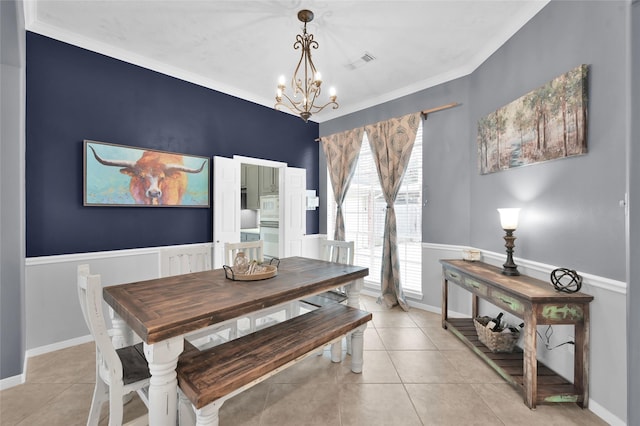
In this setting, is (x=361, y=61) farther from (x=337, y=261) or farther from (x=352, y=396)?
(x=352, y=396)

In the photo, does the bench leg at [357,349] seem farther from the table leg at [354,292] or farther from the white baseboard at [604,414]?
the white baseboard at [604,414]

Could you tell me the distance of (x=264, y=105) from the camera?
437 cm

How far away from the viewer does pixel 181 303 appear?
1571mm

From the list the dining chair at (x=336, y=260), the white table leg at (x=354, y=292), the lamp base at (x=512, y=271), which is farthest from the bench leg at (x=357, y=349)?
the lamp base at (x=512, y=271)

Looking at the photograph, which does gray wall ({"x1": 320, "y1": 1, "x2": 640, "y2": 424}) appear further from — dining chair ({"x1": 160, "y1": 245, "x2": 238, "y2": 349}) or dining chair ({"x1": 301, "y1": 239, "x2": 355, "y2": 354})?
dining chair ({"x1": 160, "y1": 245, "x2": 238, "y2": 349})

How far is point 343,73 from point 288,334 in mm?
3136

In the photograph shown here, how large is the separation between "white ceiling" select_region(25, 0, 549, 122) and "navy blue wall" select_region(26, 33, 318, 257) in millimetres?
238

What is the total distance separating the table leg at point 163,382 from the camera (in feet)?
4.31

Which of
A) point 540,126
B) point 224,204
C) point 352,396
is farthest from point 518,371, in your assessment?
point 224,204

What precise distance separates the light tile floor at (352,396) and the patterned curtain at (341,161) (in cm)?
246

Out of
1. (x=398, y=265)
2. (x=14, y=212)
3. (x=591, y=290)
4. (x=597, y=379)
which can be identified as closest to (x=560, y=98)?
(x=591, y=290)

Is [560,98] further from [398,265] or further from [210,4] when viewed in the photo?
[210,4]

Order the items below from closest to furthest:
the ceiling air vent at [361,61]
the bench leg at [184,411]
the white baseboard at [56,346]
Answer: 1. the bench leg at [184,411]
2. the white baseboard at [56,346]
3. the ceiling air vent at [361,61]

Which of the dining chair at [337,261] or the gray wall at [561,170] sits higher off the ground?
the gray wall at [561,170]
